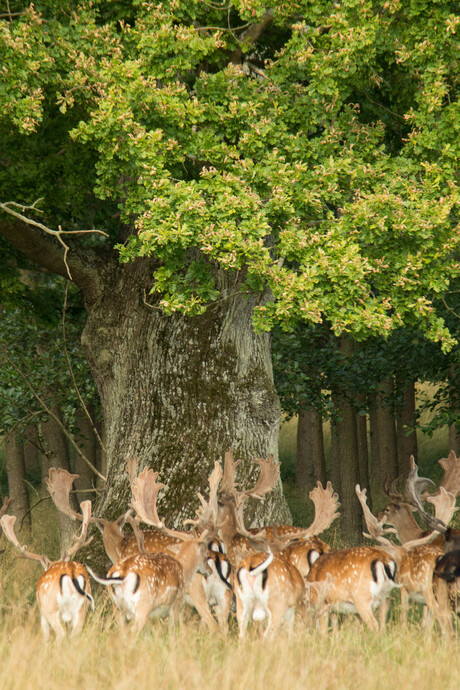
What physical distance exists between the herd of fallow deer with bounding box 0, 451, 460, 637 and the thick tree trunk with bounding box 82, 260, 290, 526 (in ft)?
3.23

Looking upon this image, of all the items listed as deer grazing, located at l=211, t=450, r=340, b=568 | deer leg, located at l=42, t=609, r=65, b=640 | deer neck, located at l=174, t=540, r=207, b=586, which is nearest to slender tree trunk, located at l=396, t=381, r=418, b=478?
deer grazing, located at l=211, t=450, r=340, b=568

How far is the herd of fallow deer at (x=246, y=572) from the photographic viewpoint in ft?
22.0

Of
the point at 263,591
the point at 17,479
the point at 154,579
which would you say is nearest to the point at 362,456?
the point at 17,479

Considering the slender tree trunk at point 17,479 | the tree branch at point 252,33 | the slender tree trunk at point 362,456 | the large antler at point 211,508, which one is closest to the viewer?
the large antler at point 211,508

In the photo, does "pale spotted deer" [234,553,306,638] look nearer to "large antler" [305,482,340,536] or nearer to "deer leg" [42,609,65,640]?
"large antler" [305,482,340,536]

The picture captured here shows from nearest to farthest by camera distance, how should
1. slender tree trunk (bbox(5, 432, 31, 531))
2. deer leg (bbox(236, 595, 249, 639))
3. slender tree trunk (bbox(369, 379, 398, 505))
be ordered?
1. deer leg (bbox(236, 595, 249, 639))
2. slender tree trunk (bbox(5, 432, 31, 531))
3. slender tree trunk (bbox(369, 379, 398, 505))

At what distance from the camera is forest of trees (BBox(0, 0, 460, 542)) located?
774 cm

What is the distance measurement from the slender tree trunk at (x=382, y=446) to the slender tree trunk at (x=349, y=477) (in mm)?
3142

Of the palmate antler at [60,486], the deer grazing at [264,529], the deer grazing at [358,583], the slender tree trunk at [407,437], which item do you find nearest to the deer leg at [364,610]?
the deer grazing at [358,583]

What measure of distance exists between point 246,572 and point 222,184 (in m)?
3.75

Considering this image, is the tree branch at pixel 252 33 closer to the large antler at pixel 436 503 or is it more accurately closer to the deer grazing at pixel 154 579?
the large antler at pixel 436 503

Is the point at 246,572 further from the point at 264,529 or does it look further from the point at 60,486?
the point at 60,486

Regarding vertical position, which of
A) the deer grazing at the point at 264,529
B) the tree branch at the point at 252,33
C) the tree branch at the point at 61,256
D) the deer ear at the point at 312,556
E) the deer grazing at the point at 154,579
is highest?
the tree branch at the point at 252,33

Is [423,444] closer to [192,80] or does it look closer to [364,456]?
[364,456]
